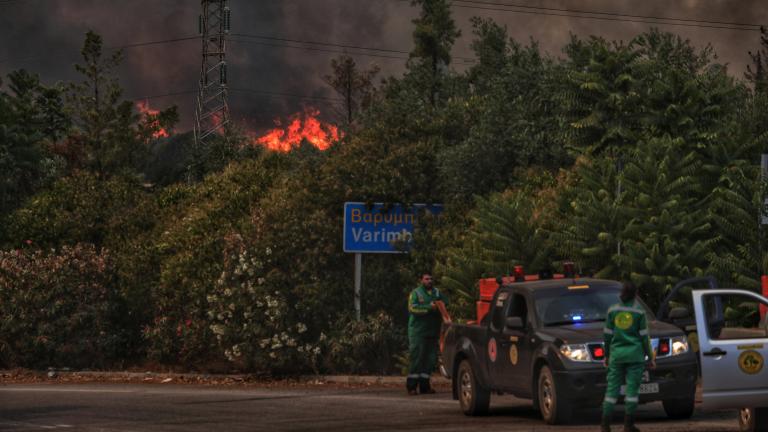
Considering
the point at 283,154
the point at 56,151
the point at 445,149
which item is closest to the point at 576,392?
the point at 445,149

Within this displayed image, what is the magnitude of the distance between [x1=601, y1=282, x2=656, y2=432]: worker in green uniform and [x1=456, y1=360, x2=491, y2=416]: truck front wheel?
3.47m

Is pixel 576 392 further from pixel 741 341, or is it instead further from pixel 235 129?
pixel 235 129

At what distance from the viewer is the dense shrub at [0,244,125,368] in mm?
32156

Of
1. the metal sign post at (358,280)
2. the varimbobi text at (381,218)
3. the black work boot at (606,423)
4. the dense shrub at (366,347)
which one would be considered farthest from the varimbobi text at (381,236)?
the black work boot at (606,423)

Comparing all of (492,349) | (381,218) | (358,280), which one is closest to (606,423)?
(492,349)

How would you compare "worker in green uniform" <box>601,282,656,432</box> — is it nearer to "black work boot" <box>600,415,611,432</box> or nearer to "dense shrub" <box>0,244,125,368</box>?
"black work boot" <box>600,415,611,432</box>

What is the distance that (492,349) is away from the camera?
57.7ft

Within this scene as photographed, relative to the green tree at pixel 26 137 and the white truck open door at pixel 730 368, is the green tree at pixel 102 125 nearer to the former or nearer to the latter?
the green tree at pixel 26 137

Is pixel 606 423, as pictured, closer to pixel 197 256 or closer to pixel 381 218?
pixel 381 218

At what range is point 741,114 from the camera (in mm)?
27141

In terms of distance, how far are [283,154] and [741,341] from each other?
22.5 m

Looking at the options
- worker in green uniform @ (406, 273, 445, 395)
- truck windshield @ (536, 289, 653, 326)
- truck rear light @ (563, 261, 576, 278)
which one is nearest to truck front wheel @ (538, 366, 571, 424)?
truck windshield @ (536, 289, 653, 326)

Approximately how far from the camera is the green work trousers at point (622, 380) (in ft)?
46.6

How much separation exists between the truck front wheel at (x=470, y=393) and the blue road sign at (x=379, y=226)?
9.84m
